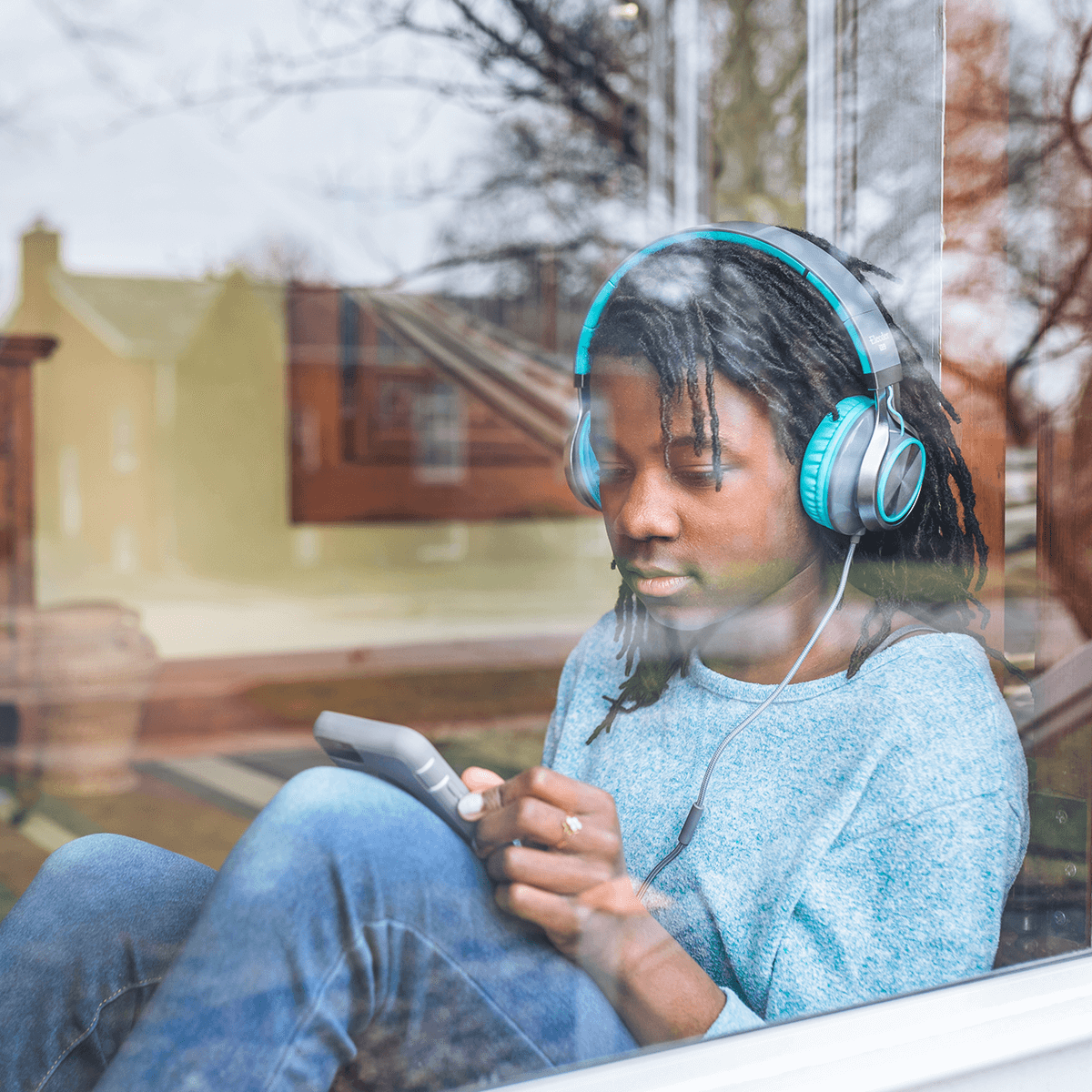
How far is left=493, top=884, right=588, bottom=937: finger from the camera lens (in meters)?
0.65

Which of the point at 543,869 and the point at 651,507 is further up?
the point at 651,507

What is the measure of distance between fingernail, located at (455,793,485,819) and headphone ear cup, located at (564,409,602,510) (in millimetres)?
311

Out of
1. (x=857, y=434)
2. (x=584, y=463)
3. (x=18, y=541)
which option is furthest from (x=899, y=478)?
(x=18, y=541)

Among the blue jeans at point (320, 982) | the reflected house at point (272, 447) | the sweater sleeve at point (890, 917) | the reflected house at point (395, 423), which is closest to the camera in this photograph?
the blue jeans at point (320, 982)

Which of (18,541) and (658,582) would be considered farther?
(18,541)

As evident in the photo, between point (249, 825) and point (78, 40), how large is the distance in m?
4.33

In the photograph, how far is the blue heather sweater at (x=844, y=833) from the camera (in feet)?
2.19

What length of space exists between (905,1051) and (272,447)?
517cm

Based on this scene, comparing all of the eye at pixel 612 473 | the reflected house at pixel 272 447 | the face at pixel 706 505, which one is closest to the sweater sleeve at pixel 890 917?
the face at pixel 706 505

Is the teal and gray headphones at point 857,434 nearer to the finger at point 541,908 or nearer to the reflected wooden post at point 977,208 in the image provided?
the reflected wooden post at point 977,208

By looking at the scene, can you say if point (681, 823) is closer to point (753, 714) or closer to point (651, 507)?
point (753, 714)

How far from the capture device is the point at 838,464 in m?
0.75

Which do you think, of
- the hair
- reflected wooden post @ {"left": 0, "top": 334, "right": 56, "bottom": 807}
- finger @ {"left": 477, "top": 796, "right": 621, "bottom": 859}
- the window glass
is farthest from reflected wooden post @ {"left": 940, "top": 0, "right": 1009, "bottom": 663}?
reflected wooden post @ {"left": 0, "top": 334, "right": 56, "bottom": 807}

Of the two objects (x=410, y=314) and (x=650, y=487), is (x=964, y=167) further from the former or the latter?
(x=410, y=314)
